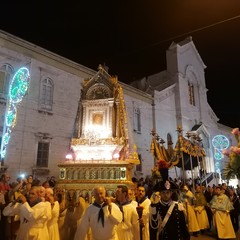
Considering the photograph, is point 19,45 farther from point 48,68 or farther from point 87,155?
point 87,155

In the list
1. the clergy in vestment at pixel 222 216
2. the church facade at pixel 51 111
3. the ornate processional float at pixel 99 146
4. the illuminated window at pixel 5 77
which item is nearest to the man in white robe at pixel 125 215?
the ornate processional float at pixel 99 146

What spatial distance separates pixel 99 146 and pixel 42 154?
6.18 metres

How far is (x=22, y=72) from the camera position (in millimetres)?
13469

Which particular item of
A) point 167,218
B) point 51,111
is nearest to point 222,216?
point 167,218

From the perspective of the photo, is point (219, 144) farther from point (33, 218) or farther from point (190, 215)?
point (33, 218)

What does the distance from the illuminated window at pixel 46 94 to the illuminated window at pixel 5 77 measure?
237 cm

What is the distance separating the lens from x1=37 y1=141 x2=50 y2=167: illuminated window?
53.7ft

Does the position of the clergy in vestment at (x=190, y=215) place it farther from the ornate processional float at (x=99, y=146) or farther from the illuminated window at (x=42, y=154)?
the illuminated window at (x=42, y=154)

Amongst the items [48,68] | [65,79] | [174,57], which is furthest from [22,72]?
[174,57]

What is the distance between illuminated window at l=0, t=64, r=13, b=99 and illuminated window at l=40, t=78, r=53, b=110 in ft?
7.77

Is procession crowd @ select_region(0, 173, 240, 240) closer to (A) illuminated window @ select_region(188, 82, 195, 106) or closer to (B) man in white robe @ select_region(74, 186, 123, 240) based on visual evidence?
(B) man in white robe @ select_region(74, 186, 123, 240)

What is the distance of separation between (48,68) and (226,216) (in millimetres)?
13781

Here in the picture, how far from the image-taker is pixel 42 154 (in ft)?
54.4

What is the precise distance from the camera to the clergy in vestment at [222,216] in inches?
372
